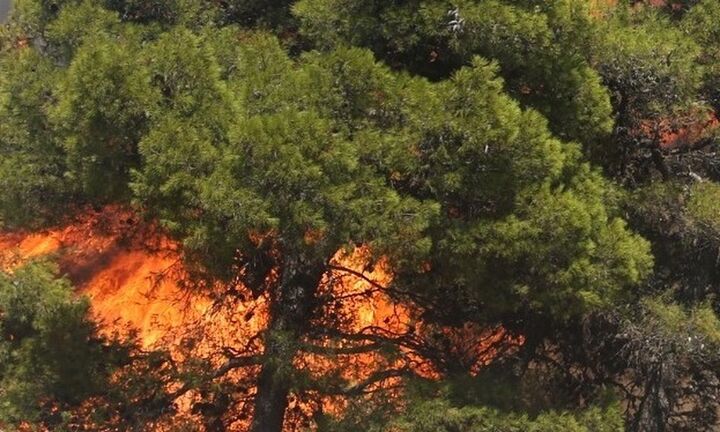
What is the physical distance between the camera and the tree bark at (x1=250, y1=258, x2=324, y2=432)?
7.14 meters

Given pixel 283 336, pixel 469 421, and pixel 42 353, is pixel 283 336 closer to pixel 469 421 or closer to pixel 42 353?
pixel 469 421

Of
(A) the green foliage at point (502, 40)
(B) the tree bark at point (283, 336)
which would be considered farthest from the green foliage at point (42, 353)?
(A) the green foliage at point (502, 40)

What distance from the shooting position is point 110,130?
6.09 meters

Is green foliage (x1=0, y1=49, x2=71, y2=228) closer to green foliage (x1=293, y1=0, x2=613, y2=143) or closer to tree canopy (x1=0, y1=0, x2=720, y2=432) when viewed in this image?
tree canopy (x1=0, y1=0, x2=720, y2=432)

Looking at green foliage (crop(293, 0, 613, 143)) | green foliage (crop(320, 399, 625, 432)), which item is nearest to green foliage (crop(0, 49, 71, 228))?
green foliage (crop(293, 0, 613, 143))

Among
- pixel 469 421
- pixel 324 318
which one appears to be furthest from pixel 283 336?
pixel 469 421

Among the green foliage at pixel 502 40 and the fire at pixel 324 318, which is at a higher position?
the green foliage at pixel 502 40

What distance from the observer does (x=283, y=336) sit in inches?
280

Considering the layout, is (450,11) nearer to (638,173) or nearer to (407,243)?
(407,243)

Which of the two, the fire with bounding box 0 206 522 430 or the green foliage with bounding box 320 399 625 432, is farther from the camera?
the fire with bounding box 0 206 522 430

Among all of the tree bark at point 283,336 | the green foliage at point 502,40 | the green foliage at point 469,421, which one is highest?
the green foliage at point 502,40

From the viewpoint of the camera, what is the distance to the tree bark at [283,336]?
7.14m

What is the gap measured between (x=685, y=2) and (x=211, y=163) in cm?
523

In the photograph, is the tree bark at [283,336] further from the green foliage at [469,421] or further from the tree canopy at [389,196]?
the green foliage at [469,421]
